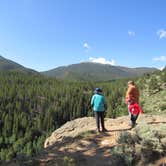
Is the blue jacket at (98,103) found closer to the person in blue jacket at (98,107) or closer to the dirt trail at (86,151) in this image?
the person in blue jacket at (98,107)

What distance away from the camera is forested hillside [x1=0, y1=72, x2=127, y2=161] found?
297 ft

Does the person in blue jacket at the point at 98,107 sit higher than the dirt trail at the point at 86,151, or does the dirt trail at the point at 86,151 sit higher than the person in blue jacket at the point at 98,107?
the person in blue jacket at the point at 98,107

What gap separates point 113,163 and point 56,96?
131m

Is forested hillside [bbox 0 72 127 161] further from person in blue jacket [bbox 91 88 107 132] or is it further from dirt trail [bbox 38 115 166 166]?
dirt trail [bbox 38 115 166 166]

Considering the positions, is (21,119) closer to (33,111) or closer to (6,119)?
(6,119)

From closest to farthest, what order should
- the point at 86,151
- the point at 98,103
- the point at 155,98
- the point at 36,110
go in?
the point at 86,151, the point at 98,103, the point at 155,98, the point at 36,110


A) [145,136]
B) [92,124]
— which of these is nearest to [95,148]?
[145,136]

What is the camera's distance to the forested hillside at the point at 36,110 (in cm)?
9044

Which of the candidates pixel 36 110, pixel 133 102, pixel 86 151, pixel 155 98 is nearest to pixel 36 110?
pixel 36 110

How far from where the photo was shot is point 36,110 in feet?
432

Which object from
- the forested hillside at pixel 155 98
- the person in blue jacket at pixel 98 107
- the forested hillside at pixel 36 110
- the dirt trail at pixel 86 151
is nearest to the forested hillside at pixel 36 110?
the forested hillside at pixel 36 110

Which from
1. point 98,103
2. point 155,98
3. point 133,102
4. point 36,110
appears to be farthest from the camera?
point 36,110

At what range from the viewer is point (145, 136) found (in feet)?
23.0

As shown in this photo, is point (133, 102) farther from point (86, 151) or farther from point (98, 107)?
point (86, 151)
